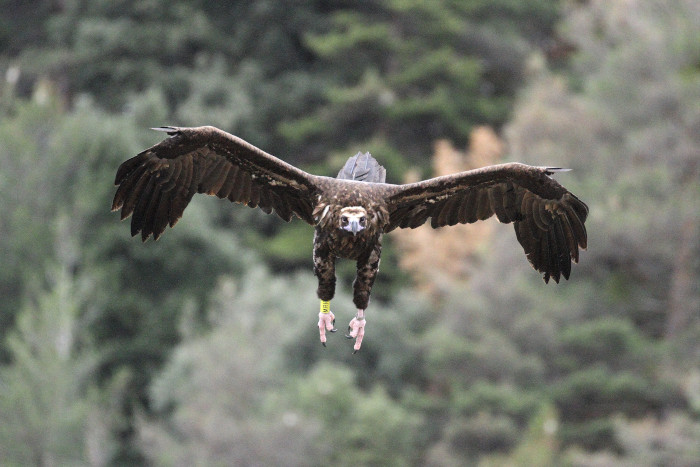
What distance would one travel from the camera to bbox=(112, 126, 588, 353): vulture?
42.4ft

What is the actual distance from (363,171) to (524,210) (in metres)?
1.60

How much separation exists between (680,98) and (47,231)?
18313 millimetres

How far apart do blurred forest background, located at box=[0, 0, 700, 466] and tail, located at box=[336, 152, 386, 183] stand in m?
20.2

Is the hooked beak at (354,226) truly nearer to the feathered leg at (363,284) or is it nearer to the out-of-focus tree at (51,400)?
the feathered leg at (363,284)

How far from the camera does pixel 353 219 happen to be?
12.5 metres

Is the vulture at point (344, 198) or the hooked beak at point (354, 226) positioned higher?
the vulture at point (344, 198)

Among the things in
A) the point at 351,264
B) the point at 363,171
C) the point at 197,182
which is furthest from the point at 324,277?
the point at 351,264

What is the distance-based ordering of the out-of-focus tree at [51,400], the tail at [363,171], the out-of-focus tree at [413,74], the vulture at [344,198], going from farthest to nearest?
the out-of-focus tree at [413,74] < the out-of-focus tree at [51,400] < the tail at [363,171] < the vulture at [344,198]

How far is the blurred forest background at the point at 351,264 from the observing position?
3872 cm

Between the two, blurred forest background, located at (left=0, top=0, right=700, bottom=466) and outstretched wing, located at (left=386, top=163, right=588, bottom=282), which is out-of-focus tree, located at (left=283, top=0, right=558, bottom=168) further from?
outstretched wing, located at (left=386, top=163, right=588, bottom=282)

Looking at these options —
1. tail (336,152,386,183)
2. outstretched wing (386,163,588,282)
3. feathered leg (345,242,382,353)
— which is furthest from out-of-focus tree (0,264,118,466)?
feathered leg (345,242,382,353)

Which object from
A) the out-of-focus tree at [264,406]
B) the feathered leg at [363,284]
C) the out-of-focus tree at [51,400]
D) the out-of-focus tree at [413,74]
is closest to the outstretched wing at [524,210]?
the feathered leg at [363,284]

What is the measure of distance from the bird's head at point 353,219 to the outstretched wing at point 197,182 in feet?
2.92

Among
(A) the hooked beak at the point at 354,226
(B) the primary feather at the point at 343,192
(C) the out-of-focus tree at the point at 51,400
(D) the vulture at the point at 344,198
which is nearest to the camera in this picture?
(A) the hooked beak at the point at 354,226
